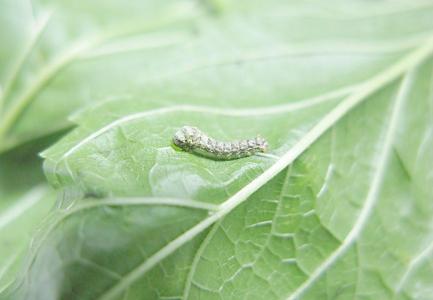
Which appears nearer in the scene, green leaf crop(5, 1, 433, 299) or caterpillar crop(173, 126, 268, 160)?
green leaf crop(5, 1, 433, 299)

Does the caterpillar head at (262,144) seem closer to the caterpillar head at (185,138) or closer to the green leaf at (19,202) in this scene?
the caterpillar head at (185,138)

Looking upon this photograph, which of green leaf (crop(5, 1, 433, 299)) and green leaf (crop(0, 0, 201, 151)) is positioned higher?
green leaf (crop(0, 0, 201, 151))

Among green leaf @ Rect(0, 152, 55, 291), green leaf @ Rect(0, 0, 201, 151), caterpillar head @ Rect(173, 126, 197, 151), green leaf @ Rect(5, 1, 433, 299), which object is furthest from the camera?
green leaf @ Rect(0, 0, 201, 151)

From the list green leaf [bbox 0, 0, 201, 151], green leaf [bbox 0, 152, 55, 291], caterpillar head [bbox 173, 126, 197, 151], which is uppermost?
green leaf [bbox 0, 0, 201, 151]

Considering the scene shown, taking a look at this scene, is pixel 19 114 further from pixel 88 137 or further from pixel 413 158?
pixel 413 158

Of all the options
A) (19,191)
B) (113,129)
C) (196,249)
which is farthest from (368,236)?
(19,191)

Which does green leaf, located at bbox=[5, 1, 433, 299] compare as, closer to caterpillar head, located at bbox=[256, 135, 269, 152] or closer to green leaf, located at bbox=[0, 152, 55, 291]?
caterpillar head, located at bbox=[256, 135, 269, 152]

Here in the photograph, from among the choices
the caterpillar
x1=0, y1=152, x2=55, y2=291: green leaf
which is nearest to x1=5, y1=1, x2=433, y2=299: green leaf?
the caterpillar

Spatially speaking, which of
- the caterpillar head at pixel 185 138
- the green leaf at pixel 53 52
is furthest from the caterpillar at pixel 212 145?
the green leaf at pixel 53 52
